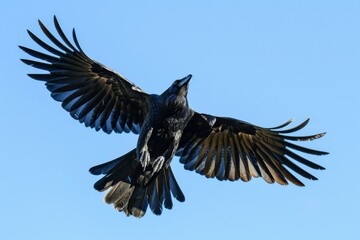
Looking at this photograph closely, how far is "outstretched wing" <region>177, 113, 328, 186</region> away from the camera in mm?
14797

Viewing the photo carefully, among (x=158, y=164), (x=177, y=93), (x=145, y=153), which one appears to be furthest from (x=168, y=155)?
(x=177, y=93)

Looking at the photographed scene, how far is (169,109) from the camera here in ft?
46.0

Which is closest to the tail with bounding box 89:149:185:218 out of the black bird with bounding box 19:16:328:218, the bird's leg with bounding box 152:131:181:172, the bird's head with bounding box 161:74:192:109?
the black bird with bounding box 19:16:328:218

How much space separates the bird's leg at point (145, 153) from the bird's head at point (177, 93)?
0.47 m

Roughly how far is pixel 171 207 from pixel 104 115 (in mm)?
1627

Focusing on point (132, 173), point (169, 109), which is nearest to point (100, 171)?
point (132, 173)

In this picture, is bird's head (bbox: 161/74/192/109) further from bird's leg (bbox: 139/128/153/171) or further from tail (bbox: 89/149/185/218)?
tail (bbox: 89/149/185/218)

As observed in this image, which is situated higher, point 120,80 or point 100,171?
point 120,80

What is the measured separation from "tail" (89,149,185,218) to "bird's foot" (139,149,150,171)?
0.50 metres

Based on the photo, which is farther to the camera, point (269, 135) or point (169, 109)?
point (269, 135)

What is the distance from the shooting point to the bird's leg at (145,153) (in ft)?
45.3

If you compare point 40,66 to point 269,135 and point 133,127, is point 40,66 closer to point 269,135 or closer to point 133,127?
point 133,127

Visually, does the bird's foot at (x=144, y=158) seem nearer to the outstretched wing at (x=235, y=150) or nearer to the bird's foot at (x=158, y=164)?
the bird's foot at (x=158, y=164)

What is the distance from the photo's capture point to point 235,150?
1519 centimetres
